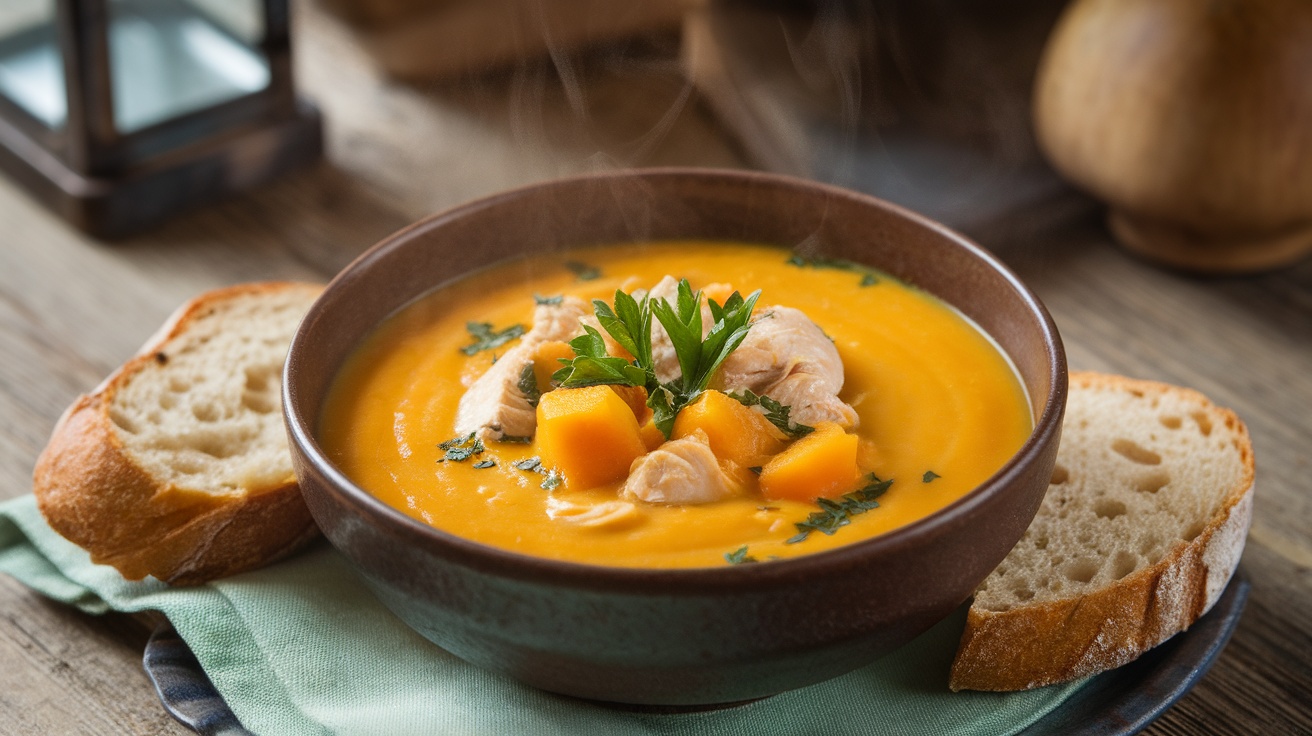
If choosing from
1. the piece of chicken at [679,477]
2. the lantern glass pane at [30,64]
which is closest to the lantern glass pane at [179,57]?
the lantern glass pane at [30,64]

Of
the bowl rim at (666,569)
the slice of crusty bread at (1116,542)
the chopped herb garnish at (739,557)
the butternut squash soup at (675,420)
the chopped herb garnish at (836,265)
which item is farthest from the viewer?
the chopped herb garnish at (836,265)

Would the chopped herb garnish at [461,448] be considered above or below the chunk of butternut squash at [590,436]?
below

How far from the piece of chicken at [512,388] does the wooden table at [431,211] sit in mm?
697

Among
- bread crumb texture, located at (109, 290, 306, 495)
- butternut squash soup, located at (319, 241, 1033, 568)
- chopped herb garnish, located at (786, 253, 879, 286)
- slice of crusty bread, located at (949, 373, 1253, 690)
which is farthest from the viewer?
chopped herb garnish, located at (786, 253, 879, 286)

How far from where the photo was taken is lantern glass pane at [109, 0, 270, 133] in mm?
3670

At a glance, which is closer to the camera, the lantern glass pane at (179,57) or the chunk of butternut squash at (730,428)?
the chunk of butternut squash at (730,428)

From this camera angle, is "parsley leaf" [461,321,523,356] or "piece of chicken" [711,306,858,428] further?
"parsley leaf" [461,321,523,356]

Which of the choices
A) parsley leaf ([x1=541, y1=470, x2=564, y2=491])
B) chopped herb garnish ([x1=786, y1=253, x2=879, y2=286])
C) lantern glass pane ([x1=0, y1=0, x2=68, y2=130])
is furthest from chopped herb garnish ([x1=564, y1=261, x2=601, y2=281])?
lantern glass pane ([x1=0, y1=0, x2=68, y2=130])

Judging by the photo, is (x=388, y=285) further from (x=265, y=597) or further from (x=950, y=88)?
(x=950, y=88)

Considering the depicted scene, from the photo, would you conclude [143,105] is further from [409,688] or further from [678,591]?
[678,591]

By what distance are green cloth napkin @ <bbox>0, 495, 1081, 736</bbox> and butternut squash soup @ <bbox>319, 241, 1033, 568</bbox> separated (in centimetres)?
26

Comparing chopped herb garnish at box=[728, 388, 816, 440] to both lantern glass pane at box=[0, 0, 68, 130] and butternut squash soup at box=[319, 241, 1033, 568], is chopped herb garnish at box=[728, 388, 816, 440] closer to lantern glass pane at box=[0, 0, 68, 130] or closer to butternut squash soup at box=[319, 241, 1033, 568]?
butternut squash soup at box=[319, 241, 1033, 568]

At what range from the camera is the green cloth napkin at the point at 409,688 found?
6.72 feet

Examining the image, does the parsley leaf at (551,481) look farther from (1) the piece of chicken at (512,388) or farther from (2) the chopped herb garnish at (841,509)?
(2) the chopped herb garnish at (841,509)
